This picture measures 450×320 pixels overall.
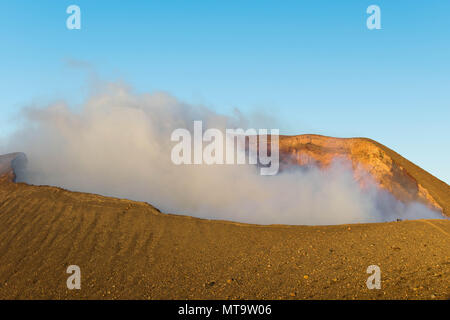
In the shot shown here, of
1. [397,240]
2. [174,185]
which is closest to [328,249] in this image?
[397,240]

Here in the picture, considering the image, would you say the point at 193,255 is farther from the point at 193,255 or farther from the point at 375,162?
the point at 375,162

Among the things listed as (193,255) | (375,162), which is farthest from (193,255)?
(375,162)

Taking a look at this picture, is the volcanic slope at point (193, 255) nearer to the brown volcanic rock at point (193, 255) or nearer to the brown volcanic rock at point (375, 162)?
the brown volcanic rock at point (193, 255)

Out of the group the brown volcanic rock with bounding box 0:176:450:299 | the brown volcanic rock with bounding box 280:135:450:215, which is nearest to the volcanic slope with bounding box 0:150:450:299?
the brown volcanic rock with bounding box 0:176:450:299

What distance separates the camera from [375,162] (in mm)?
29875

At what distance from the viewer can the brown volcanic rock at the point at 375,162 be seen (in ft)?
91.7

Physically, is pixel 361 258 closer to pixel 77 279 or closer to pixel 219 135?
pixel 77 279

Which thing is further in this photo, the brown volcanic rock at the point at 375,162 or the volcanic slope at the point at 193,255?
the brown volcanic rock at the point at 375,162

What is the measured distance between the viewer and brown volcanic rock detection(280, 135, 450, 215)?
2794 cm

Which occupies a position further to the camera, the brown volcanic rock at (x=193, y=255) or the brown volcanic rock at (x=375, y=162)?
the brown volcanic rock at (x=375, y=162)

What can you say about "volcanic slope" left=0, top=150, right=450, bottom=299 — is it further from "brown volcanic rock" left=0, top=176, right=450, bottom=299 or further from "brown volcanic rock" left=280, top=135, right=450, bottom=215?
"brown volcanic rock" left=280, top=135, right=450, bottom=215

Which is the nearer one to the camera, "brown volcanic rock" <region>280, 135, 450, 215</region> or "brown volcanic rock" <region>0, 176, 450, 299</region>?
"brown volcanic rock" <region>0, 176, 450, 299</region>

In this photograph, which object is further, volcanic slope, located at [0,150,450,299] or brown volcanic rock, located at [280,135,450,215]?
brown volcanic rock, located at [280,135,450,215]

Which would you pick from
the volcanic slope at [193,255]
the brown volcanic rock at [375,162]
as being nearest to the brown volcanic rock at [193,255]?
the volcanic slope at [193,255]
